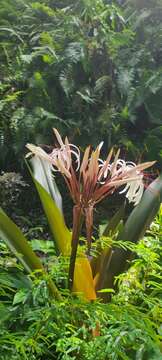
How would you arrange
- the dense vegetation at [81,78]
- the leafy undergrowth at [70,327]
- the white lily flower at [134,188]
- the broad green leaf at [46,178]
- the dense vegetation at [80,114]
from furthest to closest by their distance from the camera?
the dense vegetation at [81,78] < the broad green leaf at [46,178] < the dense vegetation at [80,114] < the white lily flower at [134,188] < the leafy undergrowth at [70,327]

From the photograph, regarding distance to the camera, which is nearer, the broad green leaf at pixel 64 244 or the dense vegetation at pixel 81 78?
the broad green leaf at pixel 64 244

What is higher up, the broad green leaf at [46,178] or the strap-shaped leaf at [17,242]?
the broad green leaf at [46,178]

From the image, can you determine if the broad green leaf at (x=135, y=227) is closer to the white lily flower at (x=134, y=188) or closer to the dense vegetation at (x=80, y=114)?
the dense vegetation at (x=80, y=114)

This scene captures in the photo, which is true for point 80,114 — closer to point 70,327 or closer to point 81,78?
point 81,78

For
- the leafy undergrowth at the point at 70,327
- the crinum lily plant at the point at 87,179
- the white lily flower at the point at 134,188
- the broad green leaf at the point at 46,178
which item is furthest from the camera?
the broad green leaf at the point at 46,178

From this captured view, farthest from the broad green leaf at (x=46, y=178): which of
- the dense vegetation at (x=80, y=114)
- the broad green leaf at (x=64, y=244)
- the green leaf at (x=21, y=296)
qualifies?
the green leaf at (x=21, y=296)

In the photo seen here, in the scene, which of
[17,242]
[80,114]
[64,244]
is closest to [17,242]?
[17,242]

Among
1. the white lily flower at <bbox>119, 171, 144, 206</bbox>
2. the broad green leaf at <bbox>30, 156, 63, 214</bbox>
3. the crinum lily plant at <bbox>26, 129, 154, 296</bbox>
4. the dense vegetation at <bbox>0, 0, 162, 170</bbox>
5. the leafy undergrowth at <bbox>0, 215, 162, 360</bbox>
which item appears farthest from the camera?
the dense vegetation at <bbox>0, 0, 162, 170</bbox>

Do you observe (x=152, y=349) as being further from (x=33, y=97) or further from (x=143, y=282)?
(x=33, y=97)

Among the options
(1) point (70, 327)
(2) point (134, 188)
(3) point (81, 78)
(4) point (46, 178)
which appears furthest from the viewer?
(3) point (81, 78)

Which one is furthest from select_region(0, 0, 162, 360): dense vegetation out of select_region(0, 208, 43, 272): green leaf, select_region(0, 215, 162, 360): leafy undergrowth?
select_region(0, 215, 162, 360): leafy undergrowth

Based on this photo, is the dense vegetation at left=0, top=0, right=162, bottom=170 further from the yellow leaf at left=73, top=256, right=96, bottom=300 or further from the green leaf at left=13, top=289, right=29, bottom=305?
the green leaf at left=13, top=289, right=29, bottom=305

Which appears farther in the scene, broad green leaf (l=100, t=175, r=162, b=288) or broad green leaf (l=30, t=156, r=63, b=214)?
broad green leaf (l=30, t=156, r=63, b=214)

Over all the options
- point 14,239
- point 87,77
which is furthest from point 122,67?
point 14,239
